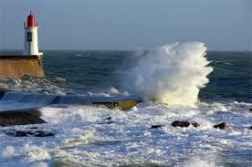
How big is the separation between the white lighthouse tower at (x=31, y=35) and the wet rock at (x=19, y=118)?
47.8 ft

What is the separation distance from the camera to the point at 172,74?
2269 centimetres

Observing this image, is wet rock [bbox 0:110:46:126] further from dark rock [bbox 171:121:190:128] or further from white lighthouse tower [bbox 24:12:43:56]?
white lighthouse tower [bbox 24:12:43:56]

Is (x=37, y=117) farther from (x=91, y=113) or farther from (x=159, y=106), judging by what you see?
(x=159, y=106)

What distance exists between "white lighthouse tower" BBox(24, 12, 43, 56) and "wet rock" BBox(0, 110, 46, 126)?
14.6 m

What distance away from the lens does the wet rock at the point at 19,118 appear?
14555 millimetres

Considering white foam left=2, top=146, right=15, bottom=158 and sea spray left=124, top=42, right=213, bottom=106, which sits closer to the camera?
white foam left=2, top=146, right=15, bottom=158

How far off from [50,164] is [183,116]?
6.78 m

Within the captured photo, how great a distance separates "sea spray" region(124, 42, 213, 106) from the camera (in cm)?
2142

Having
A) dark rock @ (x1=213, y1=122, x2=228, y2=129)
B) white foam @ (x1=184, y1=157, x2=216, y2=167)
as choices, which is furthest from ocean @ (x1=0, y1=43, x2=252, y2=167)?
dark rock @ (x1=213, y1=122, x2=228, y2=129)

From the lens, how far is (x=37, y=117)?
15.3 metres

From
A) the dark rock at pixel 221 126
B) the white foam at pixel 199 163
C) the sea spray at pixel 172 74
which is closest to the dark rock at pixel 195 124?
the dark rock at pixel 221 126

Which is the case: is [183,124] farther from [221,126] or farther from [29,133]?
[29,133]

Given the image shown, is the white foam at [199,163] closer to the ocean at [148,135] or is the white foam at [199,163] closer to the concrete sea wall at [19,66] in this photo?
the ocean at [148,135]

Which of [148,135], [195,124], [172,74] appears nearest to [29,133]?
[148,135]
